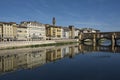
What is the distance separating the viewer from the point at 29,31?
353 ft

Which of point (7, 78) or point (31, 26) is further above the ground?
point (31, 26)

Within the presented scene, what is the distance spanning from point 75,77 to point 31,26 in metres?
86.1

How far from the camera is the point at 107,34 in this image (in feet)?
362

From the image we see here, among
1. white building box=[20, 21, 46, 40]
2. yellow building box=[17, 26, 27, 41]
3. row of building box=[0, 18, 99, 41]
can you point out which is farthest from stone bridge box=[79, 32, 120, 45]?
yellow building box=[17, 26, 27, 41]

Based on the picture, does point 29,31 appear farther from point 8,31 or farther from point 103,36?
point 103,36

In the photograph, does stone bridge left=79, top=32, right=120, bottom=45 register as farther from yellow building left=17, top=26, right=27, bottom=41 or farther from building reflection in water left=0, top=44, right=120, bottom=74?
building reflection in water left=0, top=44, right=120, bottom=74

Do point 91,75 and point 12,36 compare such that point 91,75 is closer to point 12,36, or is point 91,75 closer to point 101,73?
point 101,73

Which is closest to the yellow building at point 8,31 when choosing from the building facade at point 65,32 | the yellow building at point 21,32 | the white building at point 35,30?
the yellow building at point 21,32

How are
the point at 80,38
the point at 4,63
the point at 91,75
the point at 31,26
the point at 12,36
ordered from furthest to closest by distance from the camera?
the point at 80,38 < the point at 31,26 < the point at 12,36 < the point at 4,63 < the point at 91,75

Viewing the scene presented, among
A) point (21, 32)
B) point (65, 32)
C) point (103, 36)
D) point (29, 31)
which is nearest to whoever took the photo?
point (21, 32)

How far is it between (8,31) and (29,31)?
1700cm

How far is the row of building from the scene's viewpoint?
3525 inches

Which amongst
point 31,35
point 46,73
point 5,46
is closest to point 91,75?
point 46,73

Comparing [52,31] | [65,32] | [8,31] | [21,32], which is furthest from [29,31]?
[65,32]
